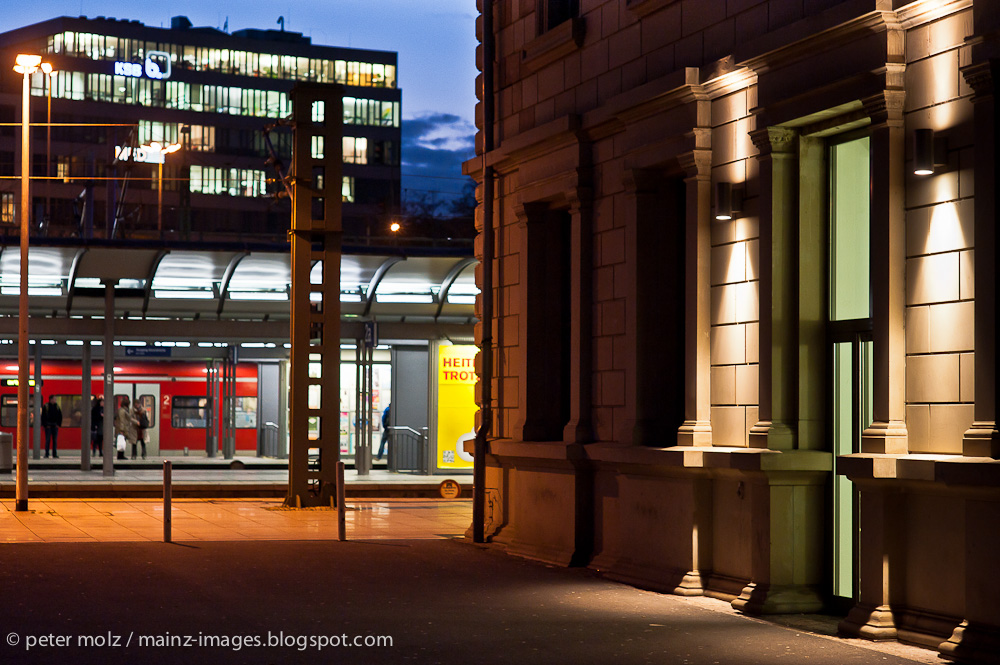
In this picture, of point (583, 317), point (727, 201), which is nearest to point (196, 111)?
point (583, 317)

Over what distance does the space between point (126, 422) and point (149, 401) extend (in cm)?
269

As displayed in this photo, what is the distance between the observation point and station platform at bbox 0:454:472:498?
79.8 feet

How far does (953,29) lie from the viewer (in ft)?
31.7

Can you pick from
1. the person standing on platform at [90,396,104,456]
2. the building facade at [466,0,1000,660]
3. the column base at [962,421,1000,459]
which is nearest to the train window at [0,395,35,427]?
the person standing on platform at [90,396,104,456]

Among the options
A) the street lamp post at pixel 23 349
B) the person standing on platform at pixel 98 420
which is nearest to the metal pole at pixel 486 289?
the street lamp post at pixel 23 349

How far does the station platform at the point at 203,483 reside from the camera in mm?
24328

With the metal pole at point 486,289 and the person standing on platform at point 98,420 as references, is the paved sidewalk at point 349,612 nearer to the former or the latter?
the metal pole at point 486,289

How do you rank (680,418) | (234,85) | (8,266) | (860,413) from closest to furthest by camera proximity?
(860,413) → (680,418) → (8,266) → (234,85)

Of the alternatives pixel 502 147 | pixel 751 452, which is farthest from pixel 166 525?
pixel 751 452

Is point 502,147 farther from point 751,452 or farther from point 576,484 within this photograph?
point 751,452

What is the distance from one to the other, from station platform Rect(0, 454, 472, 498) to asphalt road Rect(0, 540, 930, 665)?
9.57 meters

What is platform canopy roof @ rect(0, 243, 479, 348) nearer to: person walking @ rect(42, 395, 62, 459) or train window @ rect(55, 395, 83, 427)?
person walking @ rect(42, 395, 62, 459)

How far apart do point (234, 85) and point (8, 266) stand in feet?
271

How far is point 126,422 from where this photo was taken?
119ft
